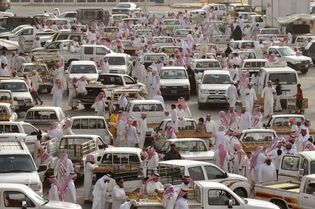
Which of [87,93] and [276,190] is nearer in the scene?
[276,190]

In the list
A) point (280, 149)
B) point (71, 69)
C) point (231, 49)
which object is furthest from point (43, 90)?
point (280, 149)

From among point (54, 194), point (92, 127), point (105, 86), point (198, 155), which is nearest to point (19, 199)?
point (54, 194)

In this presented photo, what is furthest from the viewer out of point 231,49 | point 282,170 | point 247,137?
point 231,49

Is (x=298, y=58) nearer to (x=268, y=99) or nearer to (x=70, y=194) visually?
(x=268, y=99)

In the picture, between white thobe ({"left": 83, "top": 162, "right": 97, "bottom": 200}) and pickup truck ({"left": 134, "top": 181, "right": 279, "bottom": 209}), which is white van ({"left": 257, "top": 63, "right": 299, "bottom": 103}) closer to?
white thobe ({"left": 83, "top": 162, "right": 97, "bottom": 200})

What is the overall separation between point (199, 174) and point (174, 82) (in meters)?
18.4

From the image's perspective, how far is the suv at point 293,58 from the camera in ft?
179

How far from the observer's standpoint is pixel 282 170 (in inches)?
1132

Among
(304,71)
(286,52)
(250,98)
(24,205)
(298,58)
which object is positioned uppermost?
(24,205)

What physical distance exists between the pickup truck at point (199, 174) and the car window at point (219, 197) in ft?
5.91

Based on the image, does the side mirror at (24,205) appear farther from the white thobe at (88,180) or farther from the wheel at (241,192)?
the wheel at (241,192)

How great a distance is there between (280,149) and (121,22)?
4210 centimetres

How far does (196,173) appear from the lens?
27672mm

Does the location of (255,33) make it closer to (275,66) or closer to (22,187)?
(275,66)
